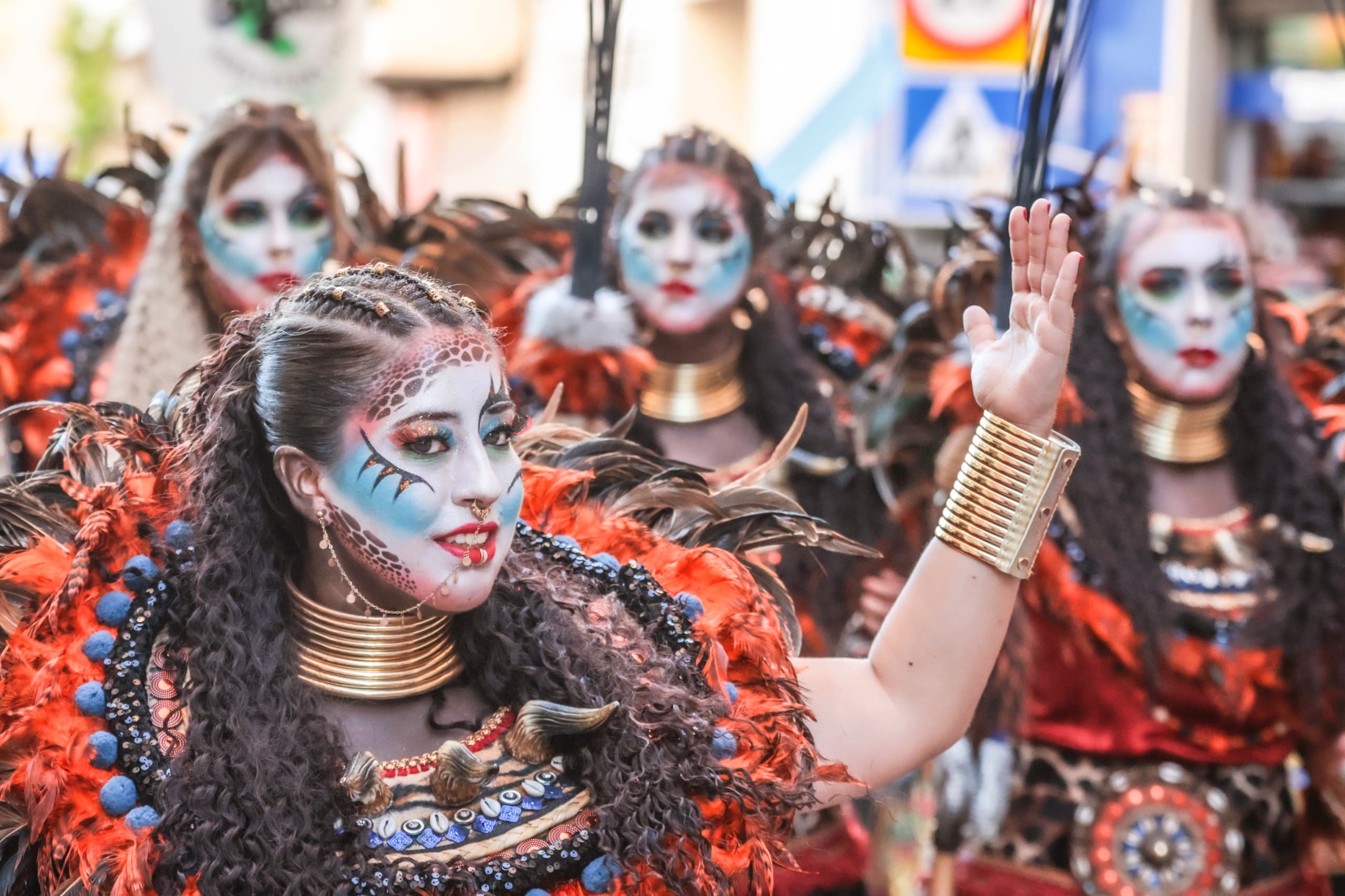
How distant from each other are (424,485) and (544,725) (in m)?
0.33

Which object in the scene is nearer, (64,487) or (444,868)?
(444,868)

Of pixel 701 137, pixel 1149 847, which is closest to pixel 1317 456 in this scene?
pixel 1149 847

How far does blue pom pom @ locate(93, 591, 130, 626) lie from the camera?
1913mm

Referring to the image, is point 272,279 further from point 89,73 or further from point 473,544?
point 89,73

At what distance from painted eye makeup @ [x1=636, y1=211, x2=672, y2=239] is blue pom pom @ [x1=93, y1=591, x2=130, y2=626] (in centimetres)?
238

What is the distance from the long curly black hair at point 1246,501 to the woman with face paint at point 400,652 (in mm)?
1429

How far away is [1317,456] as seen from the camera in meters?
3.67

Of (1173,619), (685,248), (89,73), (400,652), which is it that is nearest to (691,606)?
(400,652)

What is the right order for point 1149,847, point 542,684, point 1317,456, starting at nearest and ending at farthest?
1. point 542,684
2. point 1149,847
3. point 1317,456

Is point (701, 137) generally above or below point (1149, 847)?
above

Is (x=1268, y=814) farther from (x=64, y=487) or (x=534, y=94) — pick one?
(x=534, y=94)

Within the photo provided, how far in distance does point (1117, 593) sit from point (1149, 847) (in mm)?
532

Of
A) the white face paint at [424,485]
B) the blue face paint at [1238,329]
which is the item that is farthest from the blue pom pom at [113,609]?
the blue face paint at [1238,329]

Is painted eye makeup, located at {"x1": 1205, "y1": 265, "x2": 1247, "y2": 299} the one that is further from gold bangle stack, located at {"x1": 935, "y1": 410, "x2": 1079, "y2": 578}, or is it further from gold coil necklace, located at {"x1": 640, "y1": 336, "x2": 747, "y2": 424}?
gold bangle stack, located at {"x1": 935, "y1": 410, "x2": 1079, "y2": 578}
